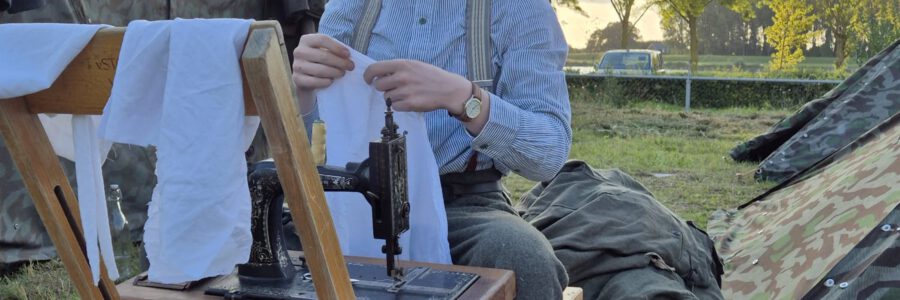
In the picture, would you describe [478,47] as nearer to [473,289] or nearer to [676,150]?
[473,289]

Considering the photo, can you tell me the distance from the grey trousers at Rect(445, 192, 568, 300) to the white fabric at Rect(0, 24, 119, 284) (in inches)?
26.9

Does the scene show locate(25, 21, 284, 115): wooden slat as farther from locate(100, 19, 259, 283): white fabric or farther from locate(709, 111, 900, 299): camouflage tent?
locate(709, 111, 900, 299): camouflage tent

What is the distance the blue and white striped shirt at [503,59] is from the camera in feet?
6.07

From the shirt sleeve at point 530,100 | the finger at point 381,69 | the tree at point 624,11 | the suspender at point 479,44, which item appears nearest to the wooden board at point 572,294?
the shirt sleeve at point 530,100

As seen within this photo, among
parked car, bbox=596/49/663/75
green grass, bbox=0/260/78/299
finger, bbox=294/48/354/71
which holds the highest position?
finger, bbox=294/48/354/71

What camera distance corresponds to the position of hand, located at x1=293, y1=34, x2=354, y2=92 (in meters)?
1.68

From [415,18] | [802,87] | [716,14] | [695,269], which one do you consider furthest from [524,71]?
[716,14]

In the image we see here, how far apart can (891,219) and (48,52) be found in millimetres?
2248

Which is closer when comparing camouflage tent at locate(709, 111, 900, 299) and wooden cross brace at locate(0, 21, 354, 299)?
wooden cross brace at locate(0, 21, 354, 299)

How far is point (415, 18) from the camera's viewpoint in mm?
2064

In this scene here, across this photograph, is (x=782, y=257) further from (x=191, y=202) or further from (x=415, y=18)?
(x=191, y=202)

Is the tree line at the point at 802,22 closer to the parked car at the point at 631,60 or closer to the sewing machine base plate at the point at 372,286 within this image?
the parked car at the point at 631,60

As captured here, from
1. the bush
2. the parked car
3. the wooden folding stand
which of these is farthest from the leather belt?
the parked car

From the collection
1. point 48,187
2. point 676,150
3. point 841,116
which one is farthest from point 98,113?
point 676,150
